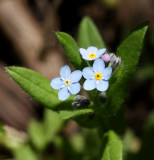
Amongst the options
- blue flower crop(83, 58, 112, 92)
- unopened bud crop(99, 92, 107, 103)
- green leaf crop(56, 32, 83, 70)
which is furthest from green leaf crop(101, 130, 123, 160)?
green leaf crop(56, 32, 83, 70)

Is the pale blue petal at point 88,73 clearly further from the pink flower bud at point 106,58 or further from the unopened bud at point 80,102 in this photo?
the unopened bud at point 80,102

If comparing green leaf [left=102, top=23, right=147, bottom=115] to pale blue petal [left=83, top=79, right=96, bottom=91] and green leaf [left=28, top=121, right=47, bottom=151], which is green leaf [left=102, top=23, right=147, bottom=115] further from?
green leaf [left=28, top=121, right=47, bottom=151]

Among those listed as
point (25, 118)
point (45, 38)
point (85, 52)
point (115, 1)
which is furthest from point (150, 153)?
point (115, 1)

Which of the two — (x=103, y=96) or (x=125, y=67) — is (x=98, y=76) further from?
(x=125, y=67)

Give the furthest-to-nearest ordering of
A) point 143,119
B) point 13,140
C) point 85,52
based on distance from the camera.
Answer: point 143,119
point 13,140
point 85,52

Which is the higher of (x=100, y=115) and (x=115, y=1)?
(x=115, y=1)

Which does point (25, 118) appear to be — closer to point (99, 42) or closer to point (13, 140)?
point (13, 140)

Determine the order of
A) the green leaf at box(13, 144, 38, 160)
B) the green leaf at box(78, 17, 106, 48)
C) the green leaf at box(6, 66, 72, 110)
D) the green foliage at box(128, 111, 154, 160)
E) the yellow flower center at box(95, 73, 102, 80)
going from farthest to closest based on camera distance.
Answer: the green leaf at box(13, 144, 38, 160), the green foliage at box(128, 111, 154, 160), the green leaf at box(78, 17, 106, 48), the green leaf at box(6, 66, 72, 110), the yellow flower center at box(95, 73, 102, 80)
